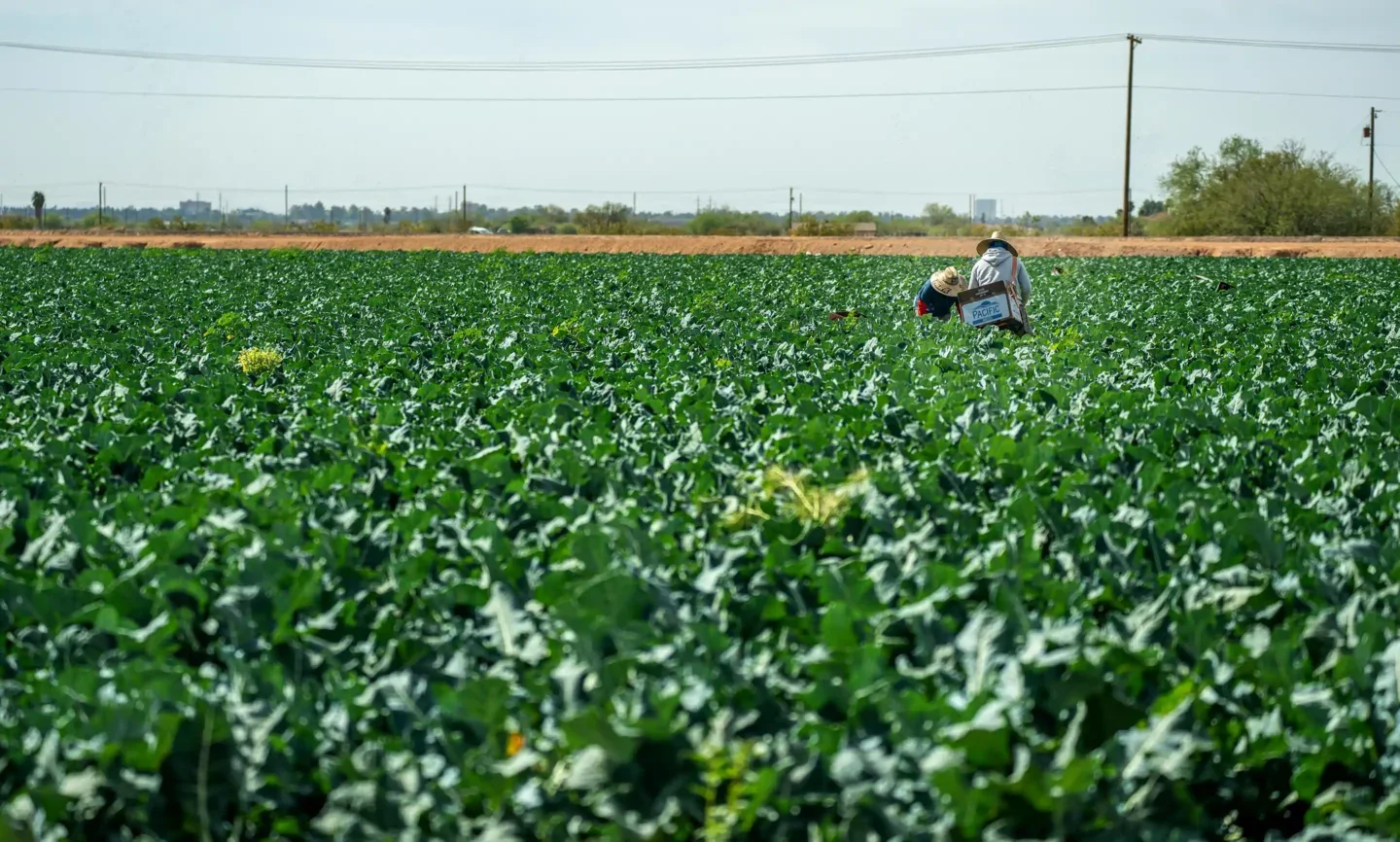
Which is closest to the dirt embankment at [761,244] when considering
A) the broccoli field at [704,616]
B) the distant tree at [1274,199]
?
the distant tree at [1274,199]

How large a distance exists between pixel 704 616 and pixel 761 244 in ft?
168

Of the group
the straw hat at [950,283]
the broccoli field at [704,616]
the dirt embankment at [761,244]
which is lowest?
the broccoli field at [704,616]

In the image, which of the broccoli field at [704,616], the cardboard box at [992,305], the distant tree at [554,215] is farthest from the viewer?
the distant tree at [554,215]

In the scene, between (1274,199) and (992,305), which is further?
(1274,199)

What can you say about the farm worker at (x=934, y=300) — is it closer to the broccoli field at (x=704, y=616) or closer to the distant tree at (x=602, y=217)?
the broccoli field at (x=704, y=616)

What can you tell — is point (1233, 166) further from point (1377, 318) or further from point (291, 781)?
point (291, 781)

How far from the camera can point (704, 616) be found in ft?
12.1

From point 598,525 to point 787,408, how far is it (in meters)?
3.29

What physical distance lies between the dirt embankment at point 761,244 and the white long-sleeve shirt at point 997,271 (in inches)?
1195

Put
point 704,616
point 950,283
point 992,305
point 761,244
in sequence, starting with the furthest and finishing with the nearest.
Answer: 1. point 761,244
2. point 950,283
3. point 992,305
4. point 704,616

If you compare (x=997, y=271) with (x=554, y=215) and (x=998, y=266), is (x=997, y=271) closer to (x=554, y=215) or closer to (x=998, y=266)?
(x=998, y=266)

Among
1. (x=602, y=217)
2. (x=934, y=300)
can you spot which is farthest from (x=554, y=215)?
(x=934, y=300)

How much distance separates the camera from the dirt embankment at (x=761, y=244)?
4472 centimetres

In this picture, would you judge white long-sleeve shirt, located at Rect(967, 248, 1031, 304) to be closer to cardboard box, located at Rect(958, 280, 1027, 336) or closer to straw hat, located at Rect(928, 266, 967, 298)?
cardboard box, located at Rect(958, 280, 1027, 336)
